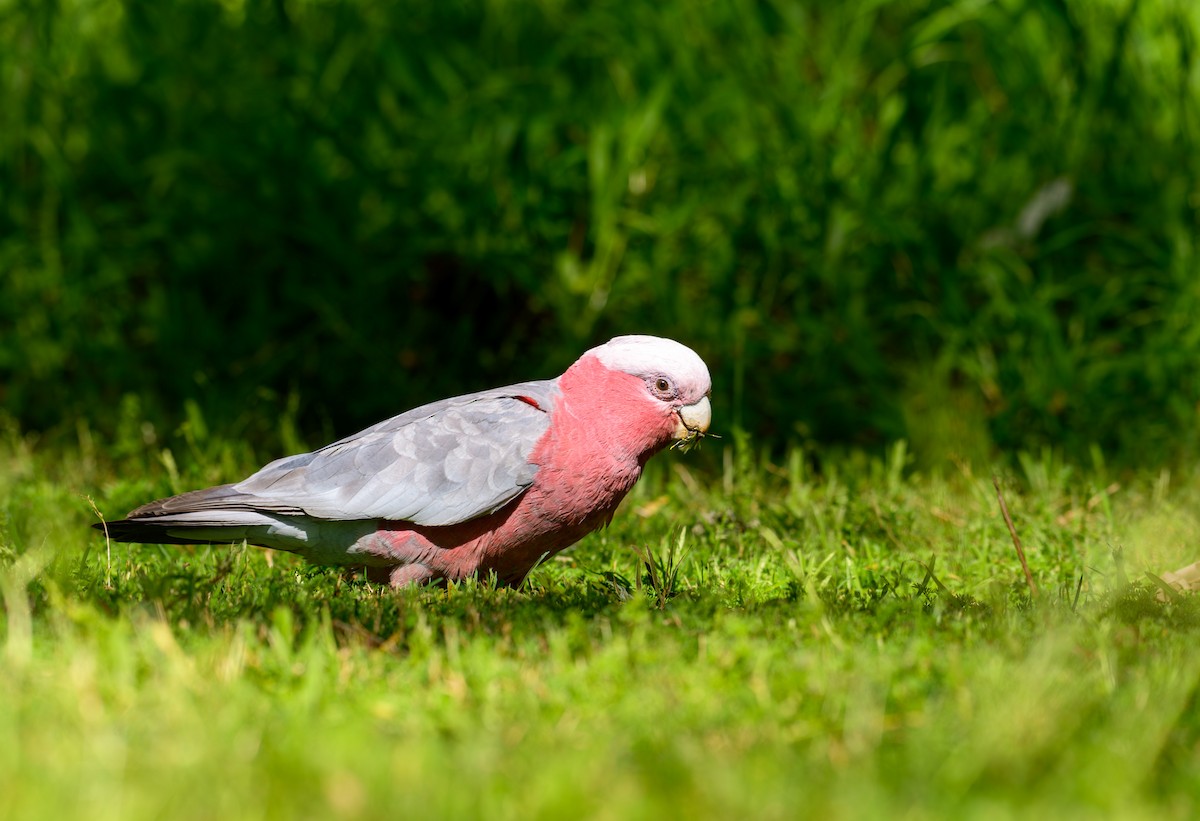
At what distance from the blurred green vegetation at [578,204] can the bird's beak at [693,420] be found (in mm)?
1652

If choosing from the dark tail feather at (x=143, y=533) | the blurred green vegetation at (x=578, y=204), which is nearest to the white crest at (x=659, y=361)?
the dark tail feather at (x=143, y=533)

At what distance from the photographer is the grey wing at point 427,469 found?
3.32 meters

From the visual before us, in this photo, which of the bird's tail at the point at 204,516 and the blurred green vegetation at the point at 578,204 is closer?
the bird's tail at the point at 204,516

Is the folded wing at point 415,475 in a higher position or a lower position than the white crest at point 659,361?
lower

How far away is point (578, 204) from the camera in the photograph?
5.58 m

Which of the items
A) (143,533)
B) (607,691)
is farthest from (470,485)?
(607,691)

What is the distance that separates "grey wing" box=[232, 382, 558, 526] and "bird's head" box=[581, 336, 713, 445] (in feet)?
0.75

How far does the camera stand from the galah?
334cm

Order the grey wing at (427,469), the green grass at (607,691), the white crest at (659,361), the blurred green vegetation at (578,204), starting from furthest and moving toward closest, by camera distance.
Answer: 1. the blurred green vegetation at (578,204)
2. the white crest at (659,361)
3. the grey wing at (427,469)
4. the green grass at (607,691)

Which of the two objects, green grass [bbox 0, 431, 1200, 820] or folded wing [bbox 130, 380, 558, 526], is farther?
folded wing [bbox 130, 380, 558, 526]

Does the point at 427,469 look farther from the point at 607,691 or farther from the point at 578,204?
the point at 578,204

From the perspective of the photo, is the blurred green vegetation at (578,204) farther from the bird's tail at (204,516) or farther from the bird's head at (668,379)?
the bird's tail at (204,516)

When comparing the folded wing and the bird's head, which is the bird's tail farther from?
the bird's head

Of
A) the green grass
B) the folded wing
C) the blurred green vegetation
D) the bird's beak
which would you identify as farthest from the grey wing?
the blurred green vegetation
